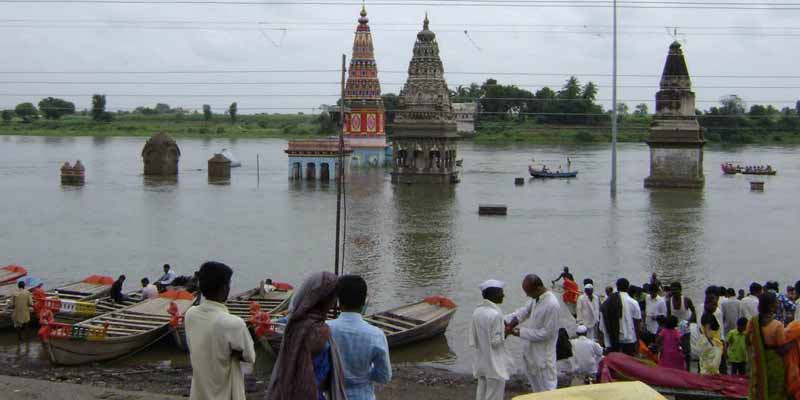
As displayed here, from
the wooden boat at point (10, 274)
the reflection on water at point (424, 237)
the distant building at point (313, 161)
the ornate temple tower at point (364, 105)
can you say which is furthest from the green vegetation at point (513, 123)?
the wooden boat at point (10, 274)

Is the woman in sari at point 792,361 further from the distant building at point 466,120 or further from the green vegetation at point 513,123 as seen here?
the distant building at point 466,120

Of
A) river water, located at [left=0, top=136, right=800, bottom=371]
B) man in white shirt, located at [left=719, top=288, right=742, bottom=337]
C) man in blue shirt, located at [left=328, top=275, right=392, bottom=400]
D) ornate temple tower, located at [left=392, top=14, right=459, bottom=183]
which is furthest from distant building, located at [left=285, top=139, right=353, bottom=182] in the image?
man in blue shirt, located at [left=328, top=275, right=392, bottom=400]

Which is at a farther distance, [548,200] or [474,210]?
[548,200]

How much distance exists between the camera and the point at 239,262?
77.8 feet

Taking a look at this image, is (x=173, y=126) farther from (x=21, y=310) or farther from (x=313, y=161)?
(x=21, y=310)

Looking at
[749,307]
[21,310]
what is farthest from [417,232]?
[749,307]

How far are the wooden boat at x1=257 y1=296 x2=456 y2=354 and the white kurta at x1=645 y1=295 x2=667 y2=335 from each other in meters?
3.35

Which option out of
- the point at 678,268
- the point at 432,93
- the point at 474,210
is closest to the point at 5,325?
the point at 678,268

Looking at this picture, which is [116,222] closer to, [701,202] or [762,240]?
[762,240]

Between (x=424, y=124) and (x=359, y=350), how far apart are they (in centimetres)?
4542

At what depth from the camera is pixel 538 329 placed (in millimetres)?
7250

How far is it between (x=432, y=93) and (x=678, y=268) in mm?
28699

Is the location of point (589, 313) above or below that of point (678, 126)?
below

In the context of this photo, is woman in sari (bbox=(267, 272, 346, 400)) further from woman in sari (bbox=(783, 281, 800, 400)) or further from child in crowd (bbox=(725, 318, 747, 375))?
child in crowd (bbox=(725, 318, 747, 375))
